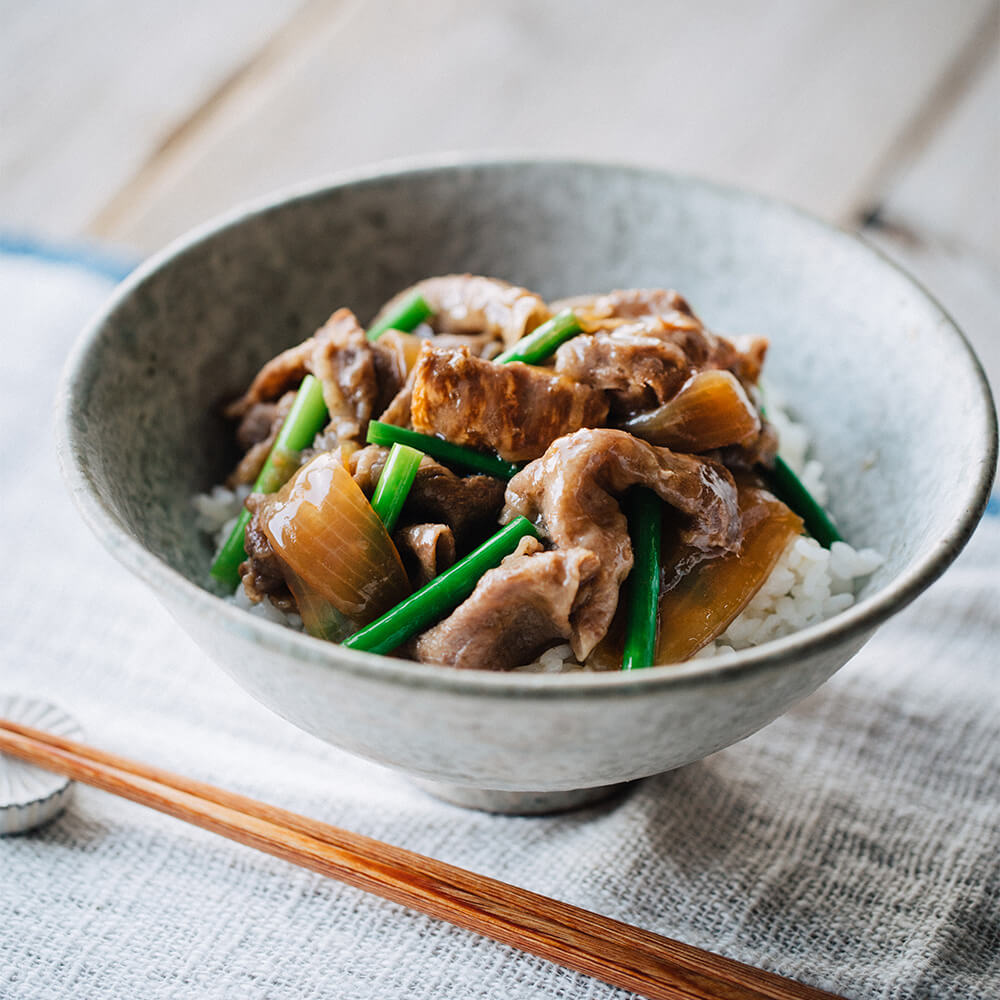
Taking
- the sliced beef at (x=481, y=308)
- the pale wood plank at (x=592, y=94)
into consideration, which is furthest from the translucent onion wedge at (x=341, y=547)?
the pale wood plank at (x=592, y=94)

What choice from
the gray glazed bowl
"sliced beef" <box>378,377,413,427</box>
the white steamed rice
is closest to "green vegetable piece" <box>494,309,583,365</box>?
"sliced beef" <box>378,377,413,427</box>

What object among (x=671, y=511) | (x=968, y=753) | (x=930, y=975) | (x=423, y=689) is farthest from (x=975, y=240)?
(x=423, y=689)

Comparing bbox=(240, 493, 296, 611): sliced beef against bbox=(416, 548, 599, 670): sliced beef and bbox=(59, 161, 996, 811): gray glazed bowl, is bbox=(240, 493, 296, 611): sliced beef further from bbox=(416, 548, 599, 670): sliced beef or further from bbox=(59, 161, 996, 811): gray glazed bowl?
bbox=(416, 548, 599, 670): sliced beef

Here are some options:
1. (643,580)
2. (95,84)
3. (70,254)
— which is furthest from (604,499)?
(95,84)

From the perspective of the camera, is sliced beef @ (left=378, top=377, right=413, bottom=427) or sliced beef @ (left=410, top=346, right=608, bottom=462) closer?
sliced beef @ (left=410, top=346, right=608, bottom=462)

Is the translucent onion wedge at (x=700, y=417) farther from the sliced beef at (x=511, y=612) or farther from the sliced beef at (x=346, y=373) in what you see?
the sliced beef at (x=346, y=373)

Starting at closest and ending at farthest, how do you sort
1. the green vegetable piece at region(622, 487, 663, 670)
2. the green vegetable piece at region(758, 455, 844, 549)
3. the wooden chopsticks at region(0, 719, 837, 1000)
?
the wooden chopsticks at region(0, 719, 837, 1000) < the green vegetable piece at region(622, 487, 663, 670) < the green vegetable piece at region(758, 455, 844, 549)
